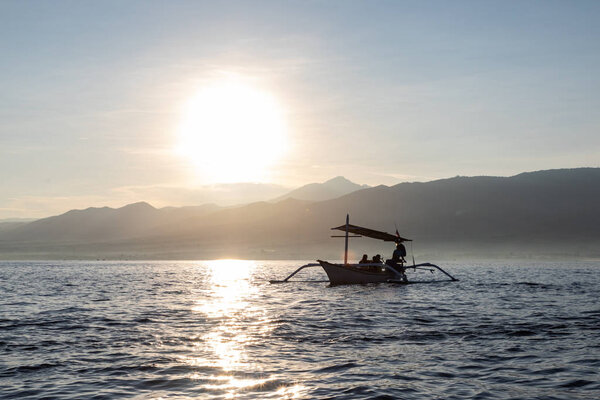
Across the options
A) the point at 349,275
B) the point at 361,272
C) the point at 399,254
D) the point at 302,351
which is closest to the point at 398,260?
the point at 399,254

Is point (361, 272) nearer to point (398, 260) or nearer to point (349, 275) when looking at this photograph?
point (349, 275)

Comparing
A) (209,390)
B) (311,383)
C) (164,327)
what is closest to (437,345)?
(311,383)

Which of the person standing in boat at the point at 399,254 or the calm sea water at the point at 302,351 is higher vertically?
the person standing in boat at the point at 399,254

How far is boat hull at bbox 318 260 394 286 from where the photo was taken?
5872cm

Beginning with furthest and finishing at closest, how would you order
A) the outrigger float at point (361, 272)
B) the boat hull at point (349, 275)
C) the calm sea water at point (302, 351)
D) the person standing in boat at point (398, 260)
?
the person standing in boat at point (398, 260)
the outrigger float at point (361, 272)
the boat hull at point (349, 275)
the calm sea water at point (302, 351)

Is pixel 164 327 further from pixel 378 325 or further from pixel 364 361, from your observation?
pixel 364 361

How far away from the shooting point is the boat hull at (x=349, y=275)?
5872cm

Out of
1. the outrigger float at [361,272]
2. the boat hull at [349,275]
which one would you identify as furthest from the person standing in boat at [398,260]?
the boat hull at [349,275]

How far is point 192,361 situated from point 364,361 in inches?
218

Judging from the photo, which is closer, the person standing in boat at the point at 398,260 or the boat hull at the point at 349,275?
the boat hull at the point at 349,275

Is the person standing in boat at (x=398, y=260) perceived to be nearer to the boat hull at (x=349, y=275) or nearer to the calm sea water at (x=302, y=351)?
the boat hull at (x=349, y=275)

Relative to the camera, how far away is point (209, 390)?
49.9 ft

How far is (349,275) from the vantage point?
194 feet

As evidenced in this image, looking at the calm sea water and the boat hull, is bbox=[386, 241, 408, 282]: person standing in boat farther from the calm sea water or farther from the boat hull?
the calm sea water
